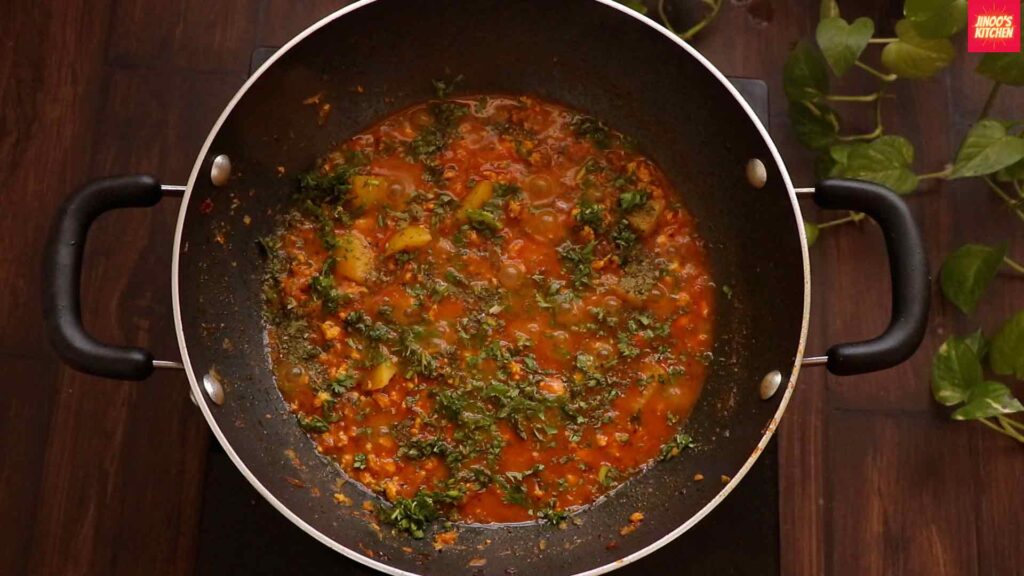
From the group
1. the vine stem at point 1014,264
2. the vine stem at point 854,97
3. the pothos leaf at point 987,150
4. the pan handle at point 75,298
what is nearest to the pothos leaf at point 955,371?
the vine stem at point 1014,264

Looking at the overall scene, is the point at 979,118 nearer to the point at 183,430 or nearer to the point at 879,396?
the point at 879,396

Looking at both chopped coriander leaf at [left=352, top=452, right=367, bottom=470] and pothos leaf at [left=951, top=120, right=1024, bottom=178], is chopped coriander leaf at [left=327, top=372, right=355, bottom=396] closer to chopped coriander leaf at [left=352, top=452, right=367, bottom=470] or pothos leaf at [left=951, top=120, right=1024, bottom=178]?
chopped coriander leaf at [left=352, top=452, right=367, bottom=470]

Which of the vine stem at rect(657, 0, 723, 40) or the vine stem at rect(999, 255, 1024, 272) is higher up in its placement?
the vine stem at rect(657, 0, 723, 40)

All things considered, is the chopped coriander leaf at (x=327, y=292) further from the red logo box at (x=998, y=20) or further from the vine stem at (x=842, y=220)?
the red logo box at (x=998, y=20)

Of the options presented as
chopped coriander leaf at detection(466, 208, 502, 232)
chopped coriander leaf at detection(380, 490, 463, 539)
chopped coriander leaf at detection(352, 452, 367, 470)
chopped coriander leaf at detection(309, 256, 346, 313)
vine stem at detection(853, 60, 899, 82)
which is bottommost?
chopped coriander leaf at detection(380, 490, 463, 539)

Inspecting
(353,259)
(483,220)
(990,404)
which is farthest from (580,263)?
(990,404)

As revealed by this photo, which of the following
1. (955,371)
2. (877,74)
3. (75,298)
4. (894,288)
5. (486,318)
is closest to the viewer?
(75,298)

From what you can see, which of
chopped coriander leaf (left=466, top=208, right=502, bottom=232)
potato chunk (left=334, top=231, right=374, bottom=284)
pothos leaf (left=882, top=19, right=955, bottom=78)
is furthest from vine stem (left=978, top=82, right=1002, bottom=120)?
potato chunk (left=334, top=231, right=374, bottom=284)

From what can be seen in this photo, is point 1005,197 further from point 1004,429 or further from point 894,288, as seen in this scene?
point 894,288
